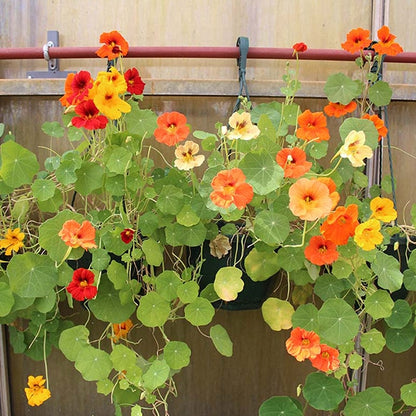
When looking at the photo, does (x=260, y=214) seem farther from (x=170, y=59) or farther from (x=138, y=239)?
(x=170, y=59)

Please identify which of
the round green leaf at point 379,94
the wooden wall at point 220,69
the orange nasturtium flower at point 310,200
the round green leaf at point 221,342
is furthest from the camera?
the wooden wall at point 220,69

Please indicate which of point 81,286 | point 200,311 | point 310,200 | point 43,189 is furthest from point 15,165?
point 310,200

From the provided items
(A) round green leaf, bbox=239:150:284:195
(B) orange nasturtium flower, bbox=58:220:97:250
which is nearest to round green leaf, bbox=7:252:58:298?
(B) orange nasturtium flower, bbox=58:220:97:250

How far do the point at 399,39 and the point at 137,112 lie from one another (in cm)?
87

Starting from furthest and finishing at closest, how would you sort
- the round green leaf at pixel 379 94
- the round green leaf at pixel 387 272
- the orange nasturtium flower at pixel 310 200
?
the round green leaf at pixel 379 94 → the round green leaf at pixel 387 272 → the orange nasturtium flower at pixel 310 200

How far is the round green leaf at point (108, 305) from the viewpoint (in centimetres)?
106

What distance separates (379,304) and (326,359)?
17cm

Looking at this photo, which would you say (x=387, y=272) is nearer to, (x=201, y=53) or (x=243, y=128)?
(x=243, y=128)

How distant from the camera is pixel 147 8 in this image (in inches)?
55.5

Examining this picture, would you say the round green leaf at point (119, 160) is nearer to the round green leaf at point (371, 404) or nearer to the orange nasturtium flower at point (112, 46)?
the orange nasturtium flower at point (112, 46)

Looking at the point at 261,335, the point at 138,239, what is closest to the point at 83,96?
the point at 138,239

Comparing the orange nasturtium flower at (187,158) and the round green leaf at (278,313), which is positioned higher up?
the orange nasturtium flower at (187,158)

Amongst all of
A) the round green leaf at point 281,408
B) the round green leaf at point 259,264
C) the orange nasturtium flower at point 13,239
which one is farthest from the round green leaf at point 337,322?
the orange nasturtium flower at point 13,239

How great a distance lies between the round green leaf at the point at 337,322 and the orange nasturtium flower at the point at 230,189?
11.7 inches
